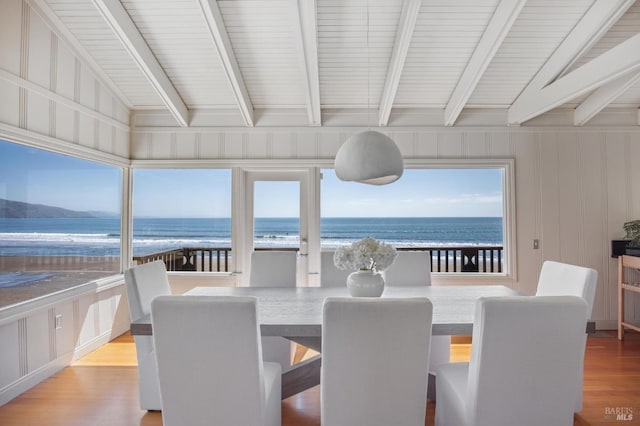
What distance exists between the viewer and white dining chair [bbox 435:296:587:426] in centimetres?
166

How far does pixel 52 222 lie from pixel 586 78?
4561 millimetres

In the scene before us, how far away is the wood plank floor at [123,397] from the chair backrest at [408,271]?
894mm

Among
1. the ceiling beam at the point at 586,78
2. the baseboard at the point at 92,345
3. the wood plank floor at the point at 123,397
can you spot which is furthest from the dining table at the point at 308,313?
the ceiling beam at the point at 586,78

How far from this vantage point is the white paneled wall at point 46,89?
2.89 m

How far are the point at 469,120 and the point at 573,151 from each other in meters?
1.22

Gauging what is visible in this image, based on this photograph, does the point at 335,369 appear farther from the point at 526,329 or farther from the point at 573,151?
the point at 573,151

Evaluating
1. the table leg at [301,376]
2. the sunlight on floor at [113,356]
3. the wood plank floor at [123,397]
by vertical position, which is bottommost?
the wood plank floor at [123,397]

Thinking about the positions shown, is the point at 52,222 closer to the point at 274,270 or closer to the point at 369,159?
the point at 274,270

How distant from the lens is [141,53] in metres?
3.51

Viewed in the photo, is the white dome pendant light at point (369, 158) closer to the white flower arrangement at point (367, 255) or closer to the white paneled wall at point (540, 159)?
the white flower arrangement at point (367, 255)

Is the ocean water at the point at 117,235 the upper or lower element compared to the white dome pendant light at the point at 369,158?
lower

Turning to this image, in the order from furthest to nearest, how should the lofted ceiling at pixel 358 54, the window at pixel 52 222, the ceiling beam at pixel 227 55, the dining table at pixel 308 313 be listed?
1. the lofted ceiling at pixel 358 54
2. the ceiling beam at pixel 227 55
3. the window at pixel 52 222
4. the dining table at pixel 308 313

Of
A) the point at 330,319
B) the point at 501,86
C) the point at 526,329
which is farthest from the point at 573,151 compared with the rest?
the point at 330,319

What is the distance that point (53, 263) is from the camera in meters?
3.43
